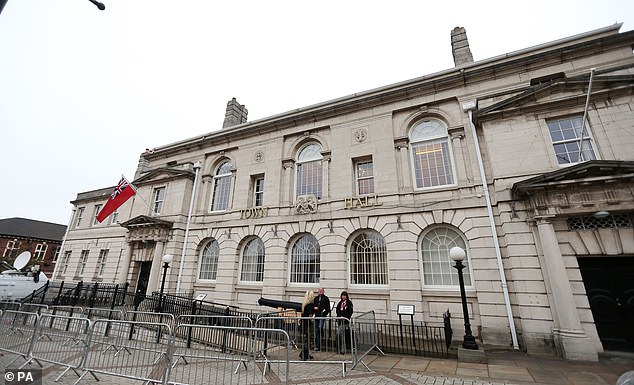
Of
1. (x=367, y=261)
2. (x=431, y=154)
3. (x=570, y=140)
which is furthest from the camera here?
(x=431, y=154)

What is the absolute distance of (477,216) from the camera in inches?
417

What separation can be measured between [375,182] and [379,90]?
5.23 meters

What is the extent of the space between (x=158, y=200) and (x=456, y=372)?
67.1 ft

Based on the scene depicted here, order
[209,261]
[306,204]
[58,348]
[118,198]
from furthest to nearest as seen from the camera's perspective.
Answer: [118,198]
[209,261]
[306,204]
[58,348]

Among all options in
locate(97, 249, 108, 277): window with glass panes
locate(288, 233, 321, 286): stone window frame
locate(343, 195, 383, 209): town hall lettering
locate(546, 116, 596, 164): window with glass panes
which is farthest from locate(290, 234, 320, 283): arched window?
locate(97, 249, 108, 277): window with glass panes

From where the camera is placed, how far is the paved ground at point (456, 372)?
5.64m

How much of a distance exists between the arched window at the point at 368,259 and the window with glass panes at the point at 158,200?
14791 mm

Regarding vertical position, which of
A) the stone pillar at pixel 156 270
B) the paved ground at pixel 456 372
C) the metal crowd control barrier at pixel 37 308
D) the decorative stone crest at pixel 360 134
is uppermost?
the decorative stone crest at pixel 360 134

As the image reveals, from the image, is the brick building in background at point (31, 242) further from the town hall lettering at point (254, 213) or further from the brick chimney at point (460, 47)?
the brick chimney at point (460, 47)

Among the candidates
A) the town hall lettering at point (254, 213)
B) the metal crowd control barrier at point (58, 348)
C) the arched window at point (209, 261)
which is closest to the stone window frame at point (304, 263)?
the town hall lettering at point (254, 213)

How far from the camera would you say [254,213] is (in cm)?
1541

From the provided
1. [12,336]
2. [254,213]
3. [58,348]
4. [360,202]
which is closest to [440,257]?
[360,202]

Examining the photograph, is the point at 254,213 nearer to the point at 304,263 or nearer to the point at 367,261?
the point at 304,263

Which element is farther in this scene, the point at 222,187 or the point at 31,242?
the point at 31,242
